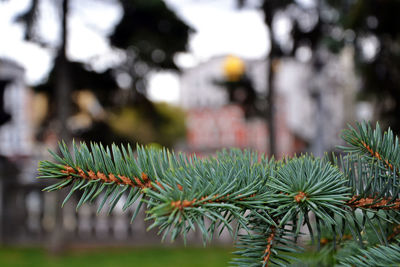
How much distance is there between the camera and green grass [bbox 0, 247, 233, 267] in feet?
18.0

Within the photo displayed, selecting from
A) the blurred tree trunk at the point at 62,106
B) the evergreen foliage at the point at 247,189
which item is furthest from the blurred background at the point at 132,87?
the evergreen foliage at the point at 247,189

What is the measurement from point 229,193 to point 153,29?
6052 mm

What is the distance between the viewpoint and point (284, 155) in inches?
16.9

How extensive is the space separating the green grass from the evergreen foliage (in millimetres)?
4869

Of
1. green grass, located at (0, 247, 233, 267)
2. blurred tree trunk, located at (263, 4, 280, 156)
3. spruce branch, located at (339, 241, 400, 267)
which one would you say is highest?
blurred tree trunk, located at (263, 4, 280, 156)

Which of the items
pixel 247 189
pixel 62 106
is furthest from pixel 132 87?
pixel 247 189

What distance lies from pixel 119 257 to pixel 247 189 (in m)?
6.05

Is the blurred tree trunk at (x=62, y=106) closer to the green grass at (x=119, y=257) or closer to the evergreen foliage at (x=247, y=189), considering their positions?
the green grass at (x=119, y=257)

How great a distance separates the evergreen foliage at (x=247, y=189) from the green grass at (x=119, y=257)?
4.87m

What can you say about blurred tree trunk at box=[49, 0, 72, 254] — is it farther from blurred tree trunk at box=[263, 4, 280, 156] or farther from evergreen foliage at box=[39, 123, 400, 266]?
evergreen foliage at box=[39, 123, 400, 266]

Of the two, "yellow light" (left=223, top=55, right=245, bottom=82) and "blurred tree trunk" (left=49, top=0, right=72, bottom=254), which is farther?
"yellow light" (left=223, top=55, right=245, bottom=82)

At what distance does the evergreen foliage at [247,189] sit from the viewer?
320mm

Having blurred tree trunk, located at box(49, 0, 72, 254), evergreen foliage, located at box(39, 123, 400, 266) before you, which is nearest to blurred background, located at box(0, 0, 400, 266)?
blurred tree trunk, located at box(49, 0, 72, 254)

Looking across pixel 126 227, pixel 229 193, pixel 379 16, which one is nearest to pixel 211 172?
pixel 229 193
